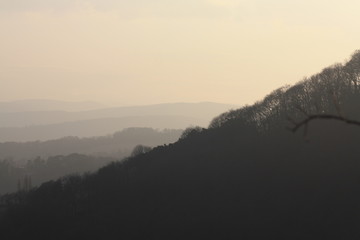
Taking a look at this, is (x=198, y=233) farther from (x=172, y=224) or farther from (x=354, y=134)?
(x=354, y=134)

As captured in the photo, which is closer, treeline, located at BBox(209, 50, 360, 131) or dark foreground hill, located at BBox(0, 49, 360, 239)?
dark foreground hill, located at BBox(0, 49, 360, 239)

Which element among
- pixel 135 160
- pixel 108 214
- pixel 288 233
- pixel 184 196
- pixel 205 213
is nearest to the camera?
pixel 288 233

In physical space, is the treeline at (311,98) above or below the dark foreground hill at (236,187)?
above

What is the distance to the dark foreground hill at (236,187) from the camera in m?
70.5

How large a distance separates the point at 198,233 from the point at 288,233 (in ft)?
51.3

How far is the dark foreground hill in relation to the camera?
7050 centimetres

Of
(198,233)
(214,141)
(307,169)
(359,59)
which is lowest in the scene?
(198,233)

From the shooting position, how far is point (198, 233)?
7638 cm

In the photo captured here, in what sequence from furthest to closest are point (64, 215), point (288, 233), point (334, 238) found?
point (64, 215) < point (288, 233) < point (334, 238)

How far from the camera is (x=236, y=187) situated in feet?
283

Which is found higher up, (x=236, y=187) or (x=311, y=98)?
(x=311, y=98)

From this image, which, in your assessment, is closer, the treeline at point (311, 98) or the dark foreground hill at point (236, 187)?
the dark foreground hill at point (236, 187)

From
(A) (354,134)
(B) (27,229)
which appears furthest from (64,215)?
(A) (354,134)

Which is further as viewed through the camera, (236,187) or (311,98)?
(311,98)
